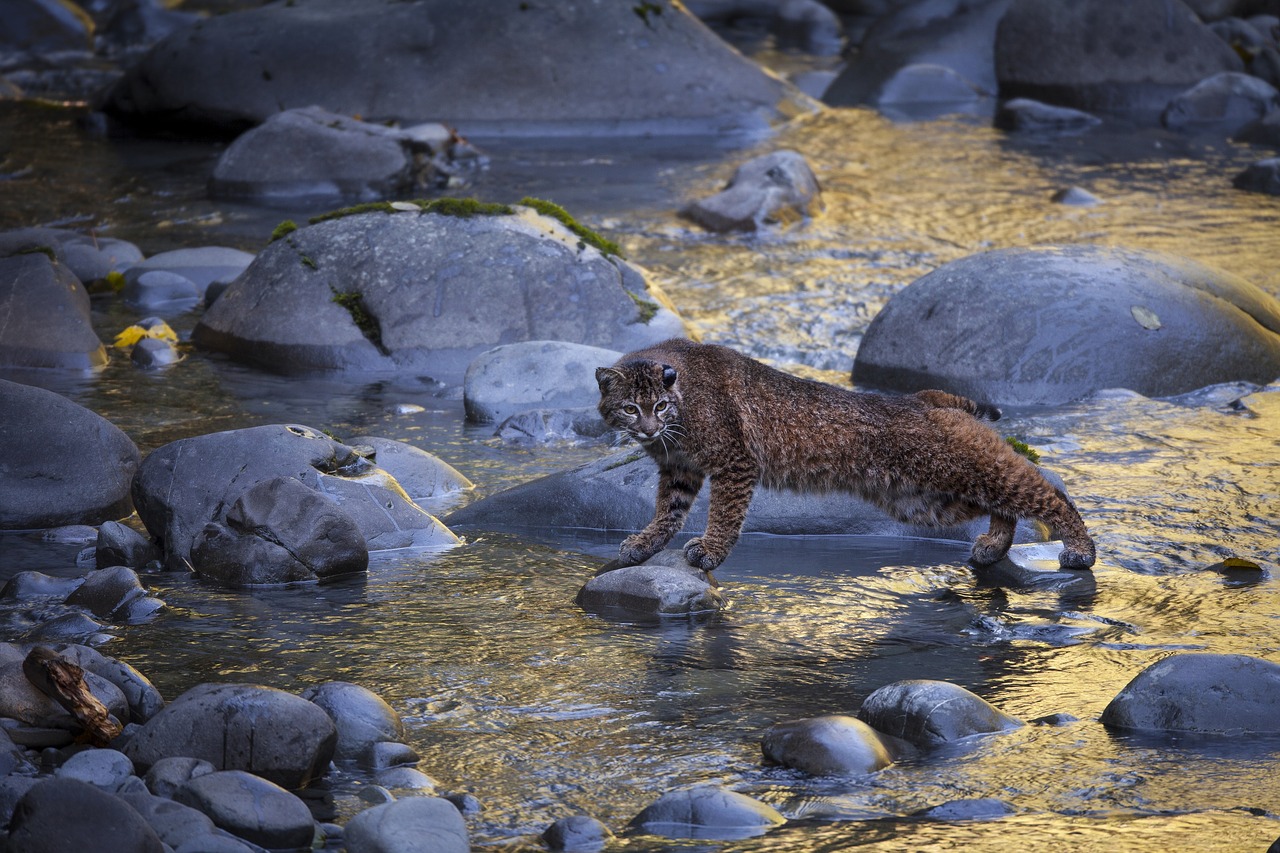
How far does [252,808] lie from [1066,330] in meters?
7.82

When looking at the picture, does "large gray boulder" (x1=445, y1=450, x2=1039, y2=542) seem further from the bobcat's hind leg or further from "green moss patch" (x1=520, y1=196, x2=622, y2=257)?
"green moss patch" (x1=520, y1=196, x2=622, y2=257)

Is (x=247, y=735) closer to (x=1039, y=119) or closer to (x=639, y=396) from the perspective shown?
(x=639, y=396)

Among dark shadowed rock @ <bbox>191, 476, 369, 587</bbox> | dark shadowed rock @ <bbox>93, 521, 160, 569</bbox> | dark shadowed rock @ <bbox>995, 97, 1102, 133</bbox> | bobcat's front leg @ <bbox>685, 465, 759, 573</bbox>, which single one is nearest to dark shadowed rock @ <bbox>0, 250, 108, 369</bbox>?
dark shadowed rock @ <bbox>93, 521, 160, 569</bbox>

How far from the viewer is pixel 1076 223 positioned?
15.8 meters

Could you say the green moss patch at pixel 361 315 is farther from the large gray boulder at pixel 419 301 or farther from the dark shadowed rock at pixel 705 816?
the dark shadowed rock at pixel 705 816

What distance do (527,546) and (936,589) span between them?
2.18 metres

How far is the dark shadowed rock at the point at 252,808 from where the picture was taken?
4.58 metres

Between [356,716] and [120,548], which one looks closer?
[356,716]

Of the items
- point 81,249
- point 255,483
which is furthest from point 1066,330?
point 81,249

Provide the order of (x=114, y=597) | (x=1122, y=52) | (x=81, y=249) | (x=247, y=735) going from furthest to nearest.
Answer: (x=1122, y=52)
(x=81, y=249)
(x=114, y=597)
(x=247, y=735)

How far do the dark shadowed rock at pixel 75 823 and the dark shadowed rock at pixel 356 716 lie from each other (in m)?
1.00

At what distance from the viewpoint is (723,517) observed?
7.13 metres

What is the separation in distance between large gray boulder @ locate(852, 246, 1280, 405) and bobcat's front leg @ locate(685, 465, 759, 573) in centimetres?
401

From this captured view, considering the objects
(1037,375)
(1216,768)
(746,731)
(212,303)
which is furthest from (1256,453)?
(212,303)
